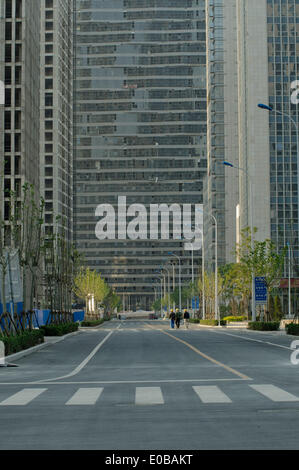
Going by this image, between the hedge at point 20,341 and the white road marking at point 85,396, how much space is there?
36.0 ft

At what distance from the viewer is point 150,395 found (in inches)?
582

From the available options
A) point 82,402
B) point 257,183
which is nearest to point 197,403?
point 82,402

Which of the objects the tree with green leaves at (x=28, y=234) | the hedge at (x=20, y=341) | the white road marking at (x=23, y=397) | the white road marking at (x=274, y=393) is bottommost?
the white road marking at (x=23, y=397)

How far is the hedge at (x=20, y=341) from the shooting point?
26.9 meters

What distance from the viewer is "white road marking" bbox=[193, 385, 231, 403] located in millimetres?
13702

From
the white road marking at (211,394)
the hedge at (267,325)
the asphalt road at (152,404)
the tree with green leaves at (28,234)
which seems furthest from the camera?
the hedge at (267,325)

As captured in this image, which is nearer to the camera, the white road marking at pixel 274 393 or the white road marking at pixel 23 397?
the white road marking at pixel 274 393

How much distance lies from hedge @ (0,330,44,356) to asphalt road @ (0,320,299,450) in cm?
197

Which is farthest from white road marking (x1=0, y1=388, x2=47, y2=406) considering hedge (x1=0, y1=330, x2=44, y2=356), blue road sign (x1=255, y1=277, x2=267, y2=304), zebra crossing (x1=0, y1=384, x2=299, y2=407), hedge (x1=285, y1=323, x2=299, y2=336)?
blue road sign (x1=255, y1=277, x2=267, y2=304)

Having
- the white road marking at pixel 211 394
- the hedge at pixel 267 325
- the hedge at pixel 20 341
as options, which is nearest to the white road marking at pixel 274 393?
the white road marking at pixel 211 394

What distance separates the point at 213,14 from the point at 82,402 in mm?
159485

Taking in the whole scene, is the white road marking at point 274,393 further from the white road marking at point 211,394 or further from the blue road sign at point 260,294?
the blue road sign at point 260,294
